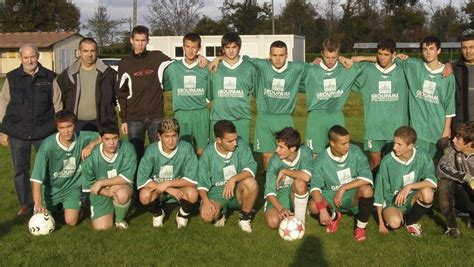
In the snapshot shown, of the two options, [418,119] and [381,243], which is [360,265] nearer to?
[381,243]

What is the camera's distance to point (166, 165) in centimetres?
558

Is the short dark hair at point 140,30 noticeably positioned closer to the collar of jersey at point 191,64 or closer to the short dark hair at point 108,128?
the collar of jersey at point 191,64

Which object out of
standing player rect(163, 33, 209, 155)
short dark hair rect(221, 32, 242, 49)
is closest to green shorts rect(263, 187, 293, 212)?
standing player rect(163, 33, 209, 155)

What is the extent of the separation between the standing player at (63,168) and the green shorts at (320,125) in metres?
2.44

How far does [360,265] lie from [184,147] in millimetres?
2163

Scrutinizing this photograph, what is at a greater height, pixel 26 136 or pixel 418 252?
pixel 26 136

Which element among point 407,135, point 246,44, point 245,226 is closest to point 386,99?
point 407,135

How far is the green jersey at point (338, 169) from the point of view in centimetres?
546

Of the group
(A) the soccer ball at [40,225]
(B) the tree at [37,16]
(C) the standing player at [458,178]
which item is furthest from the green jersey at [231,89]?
(B) the tree at [37,16]

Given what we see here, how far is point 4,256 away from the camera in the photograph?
470 centimetres

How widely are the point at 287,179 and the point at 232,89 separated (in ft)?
4.35

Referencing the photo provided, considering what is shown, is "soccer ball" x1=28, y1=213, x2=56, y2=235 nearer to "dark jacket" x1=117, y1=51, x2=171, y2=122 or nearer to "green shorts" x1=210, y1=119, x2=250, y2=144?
"dark jacket" x1=117, y1=51, x2=171, y2=122

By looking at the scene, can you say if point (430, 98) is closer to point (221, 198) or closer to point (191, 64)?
point (221, 198)

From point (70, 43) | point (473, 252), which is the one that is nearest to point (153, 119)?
point (473, 252)
